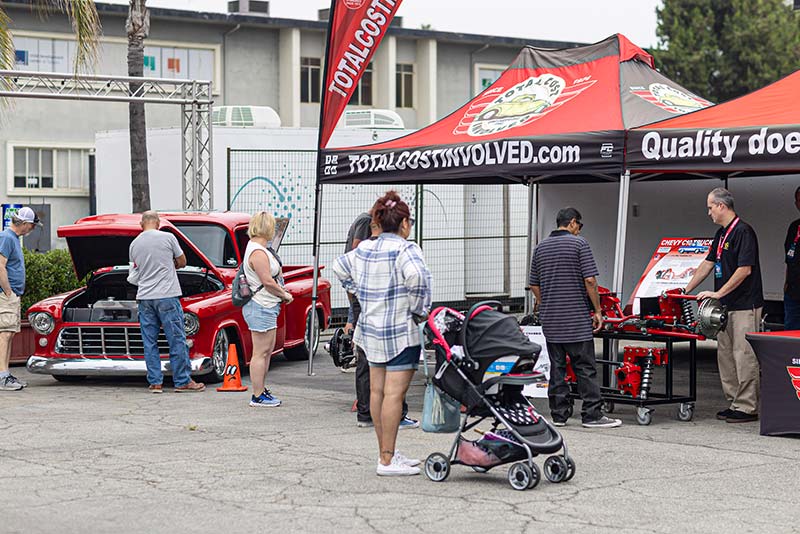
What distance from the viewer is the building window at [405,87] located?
40.2m

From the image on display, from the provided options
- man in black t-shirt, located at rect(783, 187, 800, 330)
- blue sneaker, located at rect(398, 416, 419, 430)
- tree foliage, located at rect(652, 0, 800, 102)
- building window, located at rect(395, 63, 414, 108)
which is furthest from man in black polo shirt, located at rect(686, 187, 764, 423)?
tree foliage, located at rect(652, 0, 800, 102)

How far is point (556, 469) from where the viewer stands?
7.72 metres

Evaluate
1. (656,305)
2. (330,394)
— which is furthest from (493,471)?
(330,394)

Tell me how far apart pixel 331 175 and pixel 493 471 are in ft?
17.4

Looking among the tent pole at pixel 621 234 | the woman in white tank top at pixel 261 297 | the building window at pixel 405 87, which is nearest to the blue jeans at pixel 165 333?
the woman in white tank top at pixel 261 297

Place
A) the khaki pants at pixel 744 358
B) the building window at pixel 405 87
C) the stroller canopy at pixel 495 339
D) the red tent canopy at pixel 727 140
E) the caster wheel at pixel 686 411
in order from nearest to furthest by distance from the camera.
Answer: the stroller canopy at pixel 495 339 < the red tent canopy at pixel 727 140 < the khaki pants at pixel 744 358 < the caster wheel at pixel 686 411 < the building window at pixel 405 87

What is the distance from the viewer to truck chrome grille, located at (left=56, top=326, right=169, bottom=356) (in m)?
12.6

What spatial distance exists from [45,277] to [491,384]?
29.6 ft

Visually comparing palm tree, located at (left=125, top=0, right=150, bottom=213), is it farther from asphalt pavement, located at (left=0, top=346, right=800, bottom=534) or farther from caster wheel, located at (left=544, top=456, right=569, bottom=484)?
caster wheel, located at (left=544, top=456, right=569, bottom=484)

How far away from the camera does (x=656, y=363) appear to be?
1036 cm

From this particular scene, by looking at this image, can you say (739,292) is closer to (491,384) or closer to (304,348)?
(491,384)

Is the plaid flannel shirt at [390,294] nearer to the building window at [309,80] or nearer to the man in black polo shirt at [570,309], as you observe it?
the man in black polo shirt at [570,309]

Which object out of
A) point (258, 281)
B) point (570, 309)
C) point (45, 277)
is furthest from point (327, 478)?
point (45, 277)

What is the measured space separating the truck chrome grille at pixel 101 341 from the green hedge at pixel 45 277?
7.95ft
